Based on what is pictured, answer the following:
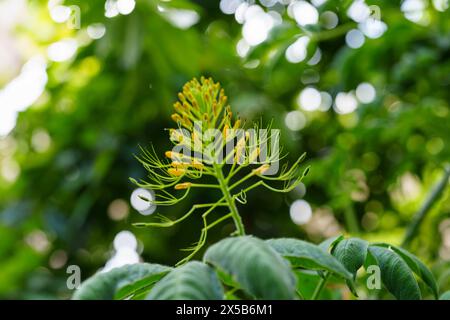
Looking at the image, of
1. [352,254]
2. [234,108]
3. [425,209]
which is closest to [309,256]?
[352,254]

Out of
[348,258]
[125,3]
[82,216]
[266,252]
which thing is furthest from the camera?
[82,216]

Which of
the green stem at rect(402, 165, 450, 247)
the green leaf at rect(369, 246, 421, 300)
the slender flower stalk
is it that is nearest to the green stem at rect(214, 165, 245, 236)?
the slender flower stalk

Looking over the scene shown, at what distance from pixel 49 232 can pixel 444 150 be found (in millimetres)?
1090

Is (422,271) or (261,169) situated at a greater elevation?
(261,169)

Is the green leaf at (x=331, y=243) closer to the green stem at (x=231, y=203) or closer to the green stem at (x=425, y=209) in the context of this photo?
the green stem at (x=231, y=203)

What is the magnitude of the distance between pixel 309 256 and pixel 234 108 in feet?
3.81

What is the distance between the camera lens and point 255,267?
44 centimetres

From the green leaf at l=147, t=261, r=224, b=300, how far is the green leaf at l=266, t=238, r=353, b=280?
0.23ft

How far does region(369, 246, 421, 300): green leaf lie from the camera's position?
1.79 ft

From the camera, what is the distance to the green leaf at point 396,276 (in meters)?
0.55

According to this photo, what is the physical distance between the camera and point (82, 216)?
1768 millimetres

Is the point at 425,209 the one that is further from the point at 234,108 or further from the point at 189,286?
the point at 189,286
